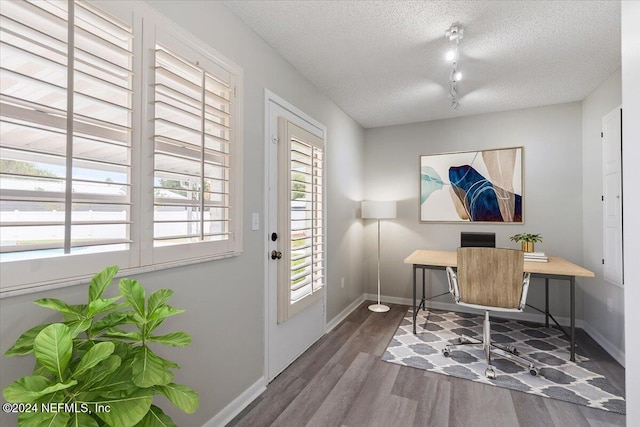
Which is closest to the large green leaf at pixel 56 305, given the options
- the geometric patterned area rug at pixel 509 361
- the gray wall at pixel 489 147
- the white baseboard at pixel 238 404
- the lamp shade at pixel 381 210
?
the white baseboard at pixel 238 404

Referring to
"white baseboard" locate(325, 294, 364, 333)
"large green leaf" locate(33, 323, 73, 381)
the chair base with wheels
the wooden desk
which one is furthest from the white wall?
"white baseboard" locate(325, 294, 364, 333)

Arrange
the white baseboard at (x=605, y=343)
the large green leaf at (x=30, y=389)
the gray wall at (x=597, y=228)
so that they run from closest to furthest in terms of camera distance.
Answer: the large green leaf at (x=30, y=389) < the white baseboard at (x=605, y=343) < the gray wall at (x=597, y=228)

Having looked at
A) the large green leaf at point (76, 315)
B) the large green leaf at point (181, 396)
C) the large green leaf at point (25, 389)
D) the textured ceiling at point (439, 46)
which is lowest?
the large green leaf at point (181, 396)

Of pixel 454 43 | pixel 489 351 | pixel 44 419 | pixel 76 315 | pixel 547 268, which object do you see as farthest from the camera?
pixel 547 268

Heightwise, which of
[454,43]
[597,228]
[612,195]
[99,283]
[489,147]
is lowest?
[99,283]

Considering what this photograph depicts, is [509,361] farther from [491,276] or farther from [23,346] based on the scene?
[23,346]

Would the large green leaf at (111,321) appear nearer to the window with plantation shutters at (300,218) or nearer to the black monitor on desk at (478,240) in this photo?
the window with plantation shutters at (300,218)

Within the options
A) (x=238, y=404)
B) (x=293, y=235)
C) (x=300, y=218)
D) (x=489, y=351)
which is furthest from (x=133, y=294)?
(x=489, y=351)

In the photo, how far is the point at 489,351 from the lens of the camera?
2.49m

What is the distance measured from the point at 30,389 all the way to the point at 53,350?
10 centimetres

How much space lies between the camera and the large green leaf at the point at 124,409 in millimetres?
804

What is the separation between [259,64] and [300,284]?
1.81 metres

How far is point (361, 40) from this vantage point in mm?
2219

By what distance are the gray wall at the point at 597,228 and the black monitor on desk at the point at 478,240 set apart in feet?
3.10
